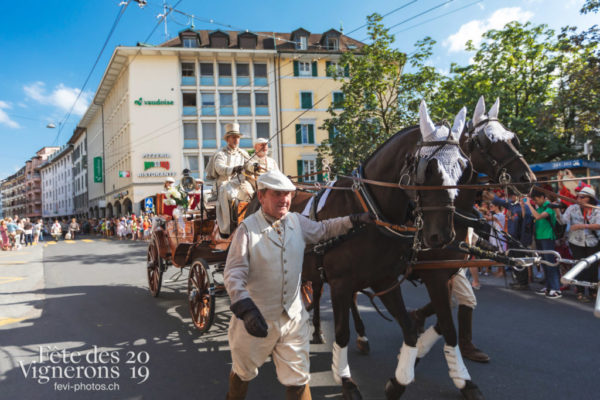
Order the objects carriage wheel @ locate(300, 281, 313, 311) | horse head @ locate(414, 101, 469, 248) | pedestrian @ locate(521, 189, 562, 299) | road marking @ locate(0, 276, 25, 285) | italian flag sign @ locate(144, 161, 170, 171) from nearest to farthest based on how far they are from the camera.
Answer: horse head @ locate(414, 101, 469, 248) < carriage wheel @ locate(300, 281, 313, 311) < pedestrian @ locate(521, 189, 562, 299) < road marking @ locate(0, 276, 25, 285) < italian flag sign @ locate(144, 161, 170, 171)

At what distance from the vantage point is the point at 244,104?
33.4 meters

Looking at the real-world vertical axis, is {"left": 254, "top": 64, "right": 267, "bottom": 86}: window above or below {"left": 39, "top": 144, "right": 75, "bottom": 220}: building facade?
above

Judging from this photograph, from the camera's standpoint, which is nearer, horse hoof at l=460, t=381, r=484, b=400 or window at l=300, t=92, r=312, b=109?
horse hoof at l=460, t=381, r=484, b=400

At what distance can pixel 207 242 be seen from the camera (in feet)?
19.7

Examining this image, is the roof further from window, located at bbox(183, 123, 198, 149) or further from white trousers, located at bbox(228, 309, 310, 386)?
white trousers, located at bbox(228, 309, 310, 386)

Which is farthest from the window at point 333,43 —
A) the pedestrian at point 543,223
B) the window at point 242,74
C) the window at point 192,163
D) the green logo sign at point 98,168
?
the pedestrian at point 543,223

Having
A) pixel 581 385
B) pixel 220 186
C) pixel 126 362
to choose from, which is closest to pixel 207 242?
pixel 220 186

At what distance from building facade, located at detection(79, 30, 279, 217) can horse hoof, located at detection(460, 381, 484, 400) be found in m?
30.0

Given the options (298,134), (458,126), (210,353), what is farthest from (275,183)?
(298,134)

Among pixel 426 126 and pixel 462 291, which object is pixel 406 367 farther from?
pixel 426 126

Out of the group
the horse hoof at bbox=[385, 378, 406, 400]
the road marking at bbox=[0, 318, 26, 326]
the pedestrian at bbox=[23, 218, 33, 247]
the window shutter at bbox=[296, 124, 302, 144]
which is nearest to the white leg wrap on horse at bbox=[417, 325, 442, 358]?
the horse hoof at bbox=[385, 378, 406, 400]

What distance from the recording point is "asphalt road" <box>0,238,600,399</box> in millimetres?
3523

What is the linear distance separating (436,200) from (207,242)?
406 centimetres

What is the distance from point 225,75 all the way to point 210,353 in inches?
1248
